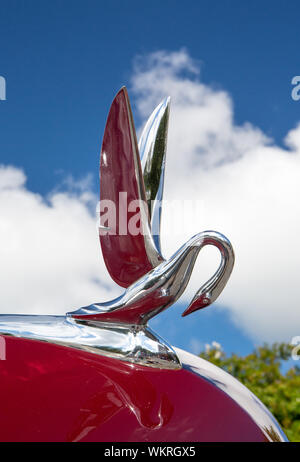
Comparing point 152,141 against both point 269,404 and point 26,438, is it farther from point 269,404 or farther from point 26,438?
point 269,404

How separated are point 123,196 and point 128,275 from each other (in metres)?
0.19

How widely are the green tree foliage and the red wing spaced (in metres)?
2.52

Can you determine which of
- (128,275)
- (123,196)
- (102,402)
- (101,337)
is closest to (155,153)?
(123,196)

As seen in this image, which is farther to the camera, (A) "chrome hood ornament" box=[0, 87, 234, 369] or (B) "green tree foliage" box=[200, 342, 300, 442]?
(B) "green tree foliage" box=[200, 342, 300, 442]

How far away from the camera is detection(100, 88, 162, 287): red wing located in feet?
4.17

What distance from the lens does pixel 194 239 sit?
121 centimetres

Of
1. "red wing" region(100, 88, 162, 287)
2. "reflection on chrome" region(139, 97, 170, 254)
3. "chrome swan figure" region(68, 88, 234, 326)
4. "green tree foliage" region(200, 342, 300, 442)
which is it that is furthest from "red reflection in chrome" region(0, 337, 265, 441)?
"green tree foliage" region(200, 342, 300, 442)

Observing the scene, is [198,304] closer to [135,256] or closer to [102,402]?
[135,256]

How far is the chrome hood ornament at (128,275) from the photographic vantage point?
3.96 feet

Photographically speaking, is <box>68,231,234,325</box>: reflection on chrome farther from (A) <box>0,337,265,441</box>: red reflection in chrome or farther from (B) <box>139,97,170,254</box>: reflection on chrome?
(B) <box>139,97,170,254</box>: reflection on chrome

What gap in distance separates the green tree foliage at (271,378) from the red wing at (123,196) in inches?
99.1
